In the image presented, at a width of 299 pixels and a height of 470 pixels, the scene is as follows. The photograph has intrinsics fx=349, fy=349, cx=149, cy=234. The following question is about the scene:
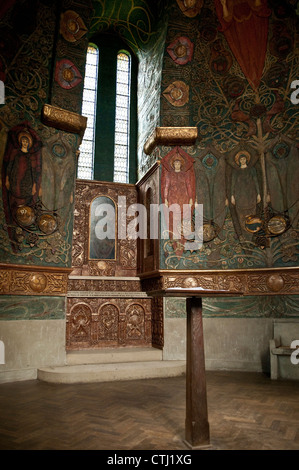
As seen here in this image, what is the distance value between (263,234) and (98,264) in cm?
446

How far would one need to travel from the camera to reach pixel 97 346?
29.3ft

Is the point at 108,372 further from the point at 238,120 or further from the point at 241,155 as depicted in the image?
the point at 238,120

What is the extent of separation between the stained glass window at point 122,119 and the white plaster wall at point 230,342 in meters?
5.43

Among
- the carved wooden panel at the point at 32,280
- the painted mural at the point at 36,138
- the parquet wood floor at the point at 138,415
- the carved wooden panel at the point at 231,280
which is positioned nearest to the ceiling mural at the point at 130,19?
the painted mural at the point at 36,138

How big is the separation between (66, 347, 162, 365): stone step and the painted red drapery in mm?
7114

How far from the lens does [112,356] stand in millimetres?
7957

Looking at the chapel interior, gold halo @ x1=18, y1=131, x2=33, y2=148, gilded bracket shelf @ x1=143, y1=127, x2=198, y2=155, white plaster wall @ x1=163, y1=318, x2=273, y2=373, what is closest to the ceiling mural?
the chapel interior

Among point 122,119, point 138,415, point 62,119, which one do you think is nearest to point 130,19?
point 122,119

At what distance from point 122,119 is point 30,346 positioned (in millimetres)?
8019

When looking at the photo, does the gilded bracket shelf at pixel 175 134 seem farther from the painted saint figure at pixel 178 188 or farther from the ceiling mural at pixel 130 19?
the ceiling mural at pixel 130 19

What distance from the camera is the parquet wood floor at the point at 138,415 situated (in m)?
3.55

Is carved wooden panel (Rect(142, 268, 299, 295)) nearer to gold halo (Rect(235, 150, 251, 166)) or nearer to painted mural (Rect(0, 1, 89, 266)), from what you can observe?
painted mural (Rect(0, 1, 89, 266))

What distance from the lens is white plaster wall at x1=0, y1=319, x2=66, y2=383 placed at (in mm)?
6914
